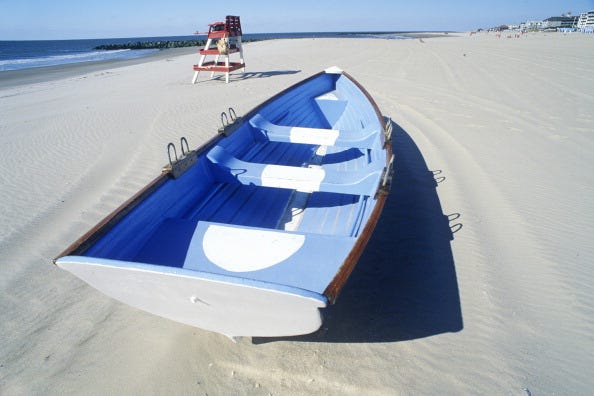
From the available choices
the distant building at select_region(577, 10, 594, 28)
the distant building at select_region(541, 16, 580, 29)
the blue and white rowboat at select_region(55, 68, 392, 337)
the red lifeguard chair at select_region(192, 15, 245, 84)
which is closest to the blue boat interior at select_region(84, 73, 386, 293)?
the blue and white rowboat at select_region(55, 68, 392, 337)

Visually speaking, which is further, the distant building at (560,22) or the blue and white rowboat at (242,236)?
the distant building at (560,22)

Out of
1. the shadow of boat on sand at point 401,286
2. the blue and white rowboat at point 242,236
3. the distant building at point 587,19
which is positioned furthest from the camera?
the distant building at point 587,19

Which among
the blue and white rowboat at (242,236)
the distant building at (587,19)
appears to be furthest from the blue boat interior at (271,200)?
the distant building at (587,19)

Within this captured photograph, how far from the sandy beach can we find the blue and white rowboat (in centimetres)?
72

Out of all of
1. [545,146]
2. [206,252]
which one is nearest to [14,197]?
[206,252]

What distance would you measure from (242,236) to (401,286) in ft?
6.18

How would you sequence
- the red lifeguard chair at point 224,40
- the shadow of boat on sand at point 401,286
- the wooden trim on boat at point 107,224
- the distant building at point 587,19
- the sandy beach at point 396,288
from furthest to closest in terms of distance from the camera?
the distant building at point 587,19 < the red lifeguard chair at point 224,40 < the shadow of boat on sand at point 401,286 < the sandy beach at point 396,288 < the wooden trim on boat at point 107,224

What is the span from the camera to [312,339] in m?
2.92

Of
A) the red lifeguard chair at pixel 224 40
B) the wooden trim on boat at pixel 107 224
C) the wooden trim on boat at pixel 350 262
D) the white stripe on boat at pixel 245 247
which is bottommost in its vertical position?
the white stripe on boat at pixel 245 247

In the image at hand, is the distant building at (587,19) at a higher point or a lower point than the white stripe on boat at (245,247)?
higher

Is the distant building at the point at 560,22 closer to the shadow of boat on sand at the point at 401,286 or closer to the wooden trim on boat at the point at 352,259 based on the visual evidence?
the shadow of boat on sand at the point at 401,286

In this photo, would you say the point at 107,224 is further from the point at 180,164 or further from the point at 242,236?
the point at 180,164

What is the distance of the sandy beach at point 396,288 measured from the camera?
8.75 feet

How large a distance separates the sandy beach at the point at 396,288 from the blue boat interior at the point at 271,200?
75 cm
